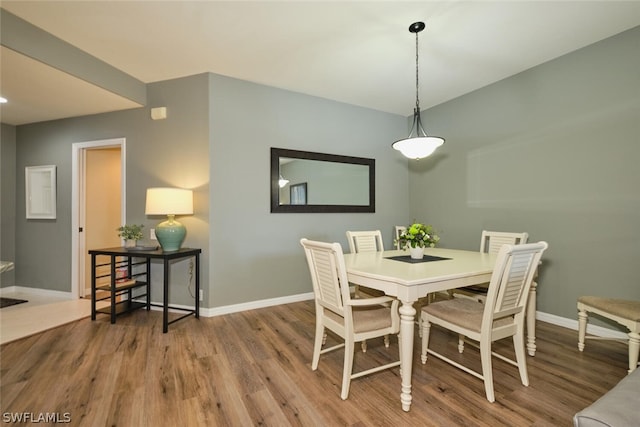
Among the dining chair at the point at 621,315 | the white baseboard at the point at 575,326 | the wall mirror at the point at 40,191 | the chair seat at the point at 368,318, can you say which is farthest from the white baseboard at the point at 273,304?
the chair seat at the point at 368,318

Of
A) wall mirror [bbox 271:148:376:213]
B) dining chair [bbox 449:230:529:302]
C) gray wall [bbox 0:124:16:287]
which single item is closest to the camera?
dining chair [bbox 449:230:529:302]

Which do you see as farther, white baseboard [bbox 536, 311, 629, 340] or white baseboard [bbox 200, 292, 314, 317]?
white baseboard [bbox 200, 292, 314, 317]

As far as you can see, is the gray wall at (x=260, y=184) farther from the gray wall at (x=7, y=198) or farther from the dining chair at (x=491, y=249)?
the gray wall at (x=7, y=198)

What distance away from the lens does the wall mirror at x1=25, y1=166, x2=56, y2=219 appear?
3.72 m

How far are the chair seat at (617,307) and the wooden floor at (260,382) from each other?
40cm

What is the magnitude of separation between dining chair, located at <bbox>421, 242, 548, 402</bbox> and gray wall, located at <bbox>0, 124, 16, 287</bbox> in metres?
5.42

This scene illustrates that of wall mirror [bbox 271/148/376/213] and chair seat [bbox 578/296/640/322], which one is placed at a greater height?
wall mirror [bbox 271/148/376/213]

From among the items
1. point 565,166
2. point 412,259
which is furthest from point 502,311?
point 565,166

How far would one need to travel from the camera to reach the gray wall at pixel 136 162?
121 inches

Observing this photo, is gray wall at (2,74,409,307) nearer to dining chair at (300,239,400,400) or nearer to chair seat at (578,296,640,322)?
dining chair at (300,239,400,400)

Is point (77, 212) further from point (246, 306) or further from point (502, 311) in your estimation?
point (502, 311)

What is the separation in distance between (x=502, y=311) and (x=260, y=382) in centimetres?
157

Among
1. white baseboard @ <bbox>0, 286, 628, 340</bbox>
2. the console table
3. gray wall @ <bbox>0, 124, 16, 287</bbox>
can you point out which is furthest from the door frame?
gray wall @ <bbox>0, 124, 16, 287</bbox>

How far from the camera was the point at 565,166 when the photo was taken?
2721 millimetres
